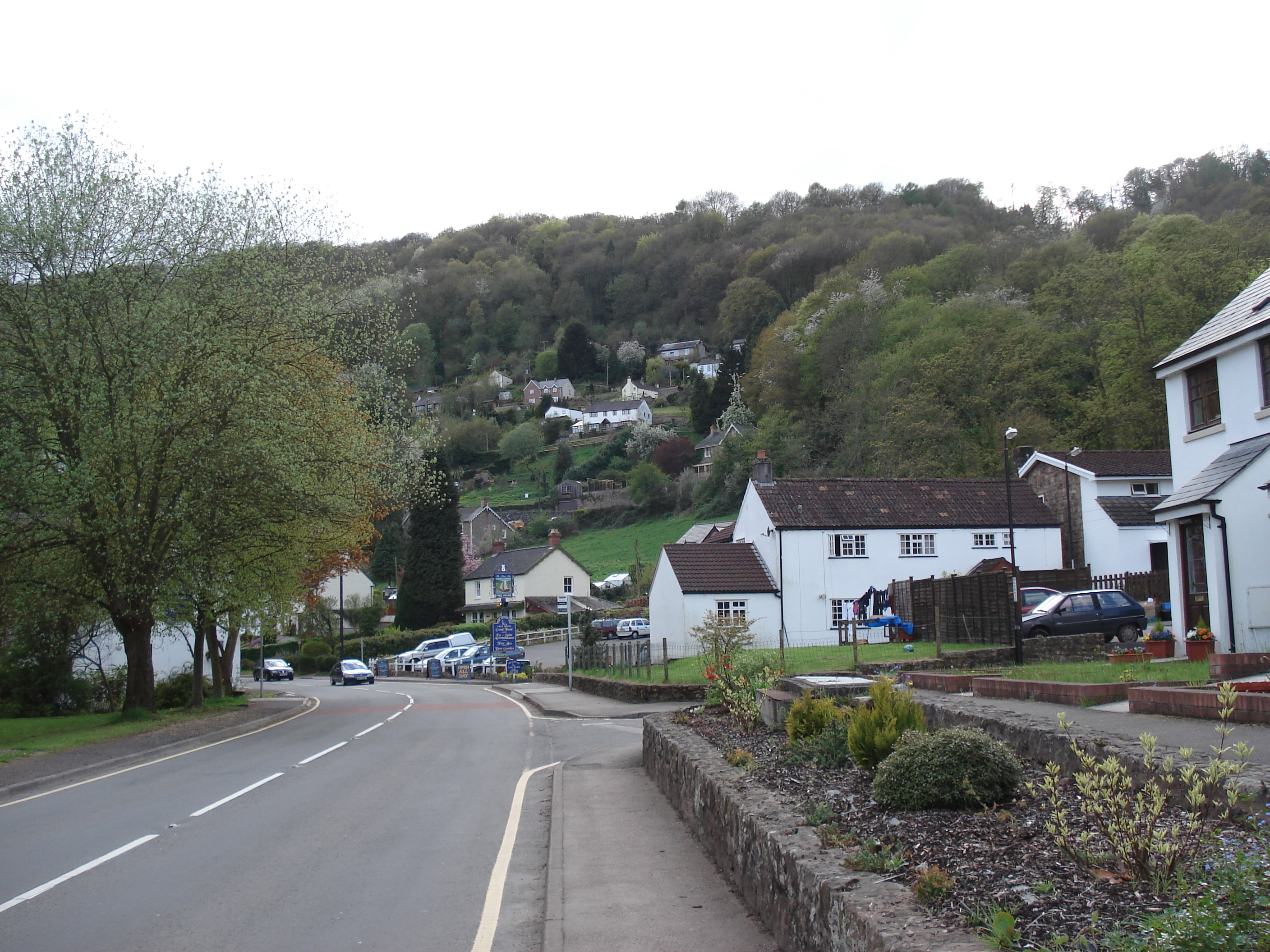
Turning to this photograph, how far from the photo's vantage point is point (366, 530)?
32.9 metres

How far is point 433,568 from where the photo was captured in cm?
7300

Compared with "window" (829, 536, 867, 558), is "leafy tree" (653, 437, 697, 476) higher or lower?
higher

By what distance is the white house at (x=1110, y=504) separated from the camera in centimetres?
3712

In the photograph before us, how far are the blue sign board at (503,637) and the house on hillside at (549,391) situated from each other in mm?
99326

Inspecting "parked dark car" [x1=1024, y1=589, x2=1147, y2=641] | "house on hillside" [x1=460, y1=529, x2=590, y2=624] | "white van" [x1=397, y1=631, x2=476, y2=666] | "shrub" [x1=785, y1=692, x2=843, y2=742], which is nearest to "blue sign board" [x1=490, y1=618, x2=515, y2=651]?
"parked dark car" [x1=1024, y1=589, x2=1147, y2=641]

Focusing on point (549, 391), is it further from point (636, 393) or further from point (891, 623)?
point (891, 623)

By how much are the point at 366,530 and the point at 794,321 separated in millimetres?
56195

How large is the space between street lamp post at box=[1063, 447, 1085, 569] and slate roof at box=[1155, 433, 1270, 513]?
21938 mm

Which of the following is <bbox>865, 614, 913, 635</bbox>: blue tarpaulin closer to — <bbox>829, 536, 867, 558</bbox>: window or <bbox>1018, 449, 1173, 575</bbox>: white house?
<bbox>829, 536, 867, 558</bbox>: window

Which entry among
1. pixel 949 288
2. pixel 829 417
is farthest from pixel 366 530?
pixel 949 288

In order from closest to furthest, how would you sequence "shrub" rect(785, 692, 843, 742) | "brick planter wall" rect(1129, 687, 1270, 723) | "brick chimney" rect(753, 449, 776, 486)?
1. "brick planter wall" rect(1129, 687, 1270, 723)
2. "shrub" rect(785, 692, 843, 742)
3. "brick chimney" rect(753, 449, 776, 486)

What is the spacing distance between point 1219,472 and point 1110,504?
2184cm

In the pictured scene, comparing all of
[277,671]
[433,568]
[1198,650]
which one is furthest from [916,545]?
[433,568]

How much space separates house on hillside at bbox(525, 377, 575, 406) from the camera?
139750 mm
